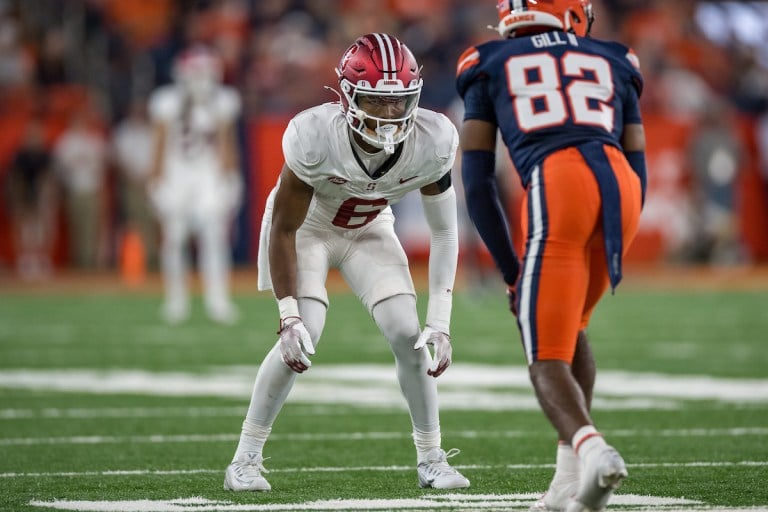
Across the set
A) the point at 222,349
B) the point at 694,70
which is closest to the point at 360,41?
the point at 222,349

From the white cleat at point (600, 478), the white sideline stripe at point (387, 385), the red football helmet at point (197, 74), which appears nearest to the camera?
the white cleat at point (600, 478)

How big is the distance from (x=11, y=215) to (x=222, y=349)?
329 inches

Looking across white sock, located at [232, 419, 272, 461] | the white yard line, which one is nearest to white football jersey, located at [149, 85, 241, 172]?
white sock, located at [232, 419, 272, 461]

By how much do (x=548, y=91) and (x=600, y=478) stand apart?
3.65 feet

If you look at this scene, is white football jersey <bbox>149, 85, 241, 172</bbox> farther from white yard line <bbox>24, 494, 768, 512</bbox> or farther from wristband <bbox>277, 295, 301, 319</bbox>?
white yard line <bbox>24, 494, 768, 512</bbox>

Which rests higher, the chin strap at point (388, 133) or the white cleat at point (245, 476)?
the chin strap at point (388, 133)

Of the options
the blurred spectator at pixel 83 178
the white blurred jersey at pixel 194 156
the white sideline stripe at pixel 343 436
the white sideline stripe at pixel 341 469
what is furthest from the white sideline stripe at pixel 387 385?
the blurred spectator at pixel 83 178

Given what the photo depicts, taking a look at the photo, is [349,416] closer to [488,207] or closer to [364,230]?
[364,230]

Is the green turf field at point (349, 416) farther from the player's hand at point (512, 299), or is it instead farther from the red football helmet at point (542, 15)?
the red football helmet at point (542, 15)

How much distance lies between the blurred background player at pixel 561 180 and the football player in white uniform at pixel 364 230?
41cm

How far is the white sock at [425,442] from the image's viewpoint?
490cm

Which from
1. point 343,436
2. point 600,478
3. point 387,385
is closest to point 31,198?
point 387,385

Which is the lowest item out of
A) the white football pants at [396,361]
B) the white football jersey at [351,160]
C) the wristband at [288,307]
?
the white football pants at [396,361]

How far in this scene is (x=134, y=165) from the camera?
56.9ft
